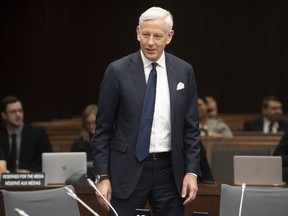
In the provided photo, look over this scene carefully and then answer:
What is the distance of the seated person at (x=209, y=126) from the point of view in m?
9.07

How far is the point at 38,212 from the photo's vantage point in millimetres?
3990

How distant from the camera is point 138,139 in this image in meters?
Answer: 3.69

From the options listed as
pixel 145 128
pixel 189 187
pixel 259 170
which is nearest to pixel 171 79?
pixel 145 128

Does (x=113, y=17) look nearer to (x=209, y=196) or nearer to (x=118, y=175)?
(x=209, y=196)

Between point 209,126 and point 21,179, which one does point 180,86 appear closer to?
point 21,179

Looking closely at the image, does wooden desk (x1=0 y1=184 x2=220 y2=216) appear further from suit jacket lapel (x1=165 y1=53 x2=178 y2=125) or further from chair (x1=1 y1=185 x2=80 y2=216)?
suit jacket lapel (x1=165 y1=53 x2=178 y2=125)

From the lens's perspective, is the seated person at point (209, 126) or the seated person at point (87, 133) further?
the seated person at point (209, 126)

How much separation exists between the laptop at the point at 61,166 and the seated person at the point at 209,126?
3395 mm

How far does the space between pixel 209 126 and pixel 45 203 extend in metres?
5.75

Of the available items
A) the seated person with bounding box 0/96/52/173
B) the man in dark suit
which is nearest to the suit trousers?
the man in dark suit

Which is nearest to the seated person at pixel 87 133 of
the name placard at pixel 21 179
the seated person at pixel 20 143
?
the seated person at pixel 20 143

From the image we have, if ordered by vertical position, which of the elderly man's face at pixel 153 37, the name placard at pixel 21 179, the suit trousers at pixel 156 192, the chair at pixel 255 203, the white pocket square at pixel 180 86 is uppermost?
the elderly man's face at pixel 153 37

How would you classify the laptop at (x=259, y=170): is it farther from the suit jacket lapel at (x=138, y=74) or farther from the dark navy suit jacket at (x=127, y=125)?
the suit jacket lapel at (x=138, y=74)

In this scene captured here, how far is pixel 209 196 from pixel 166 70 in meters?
1.35
